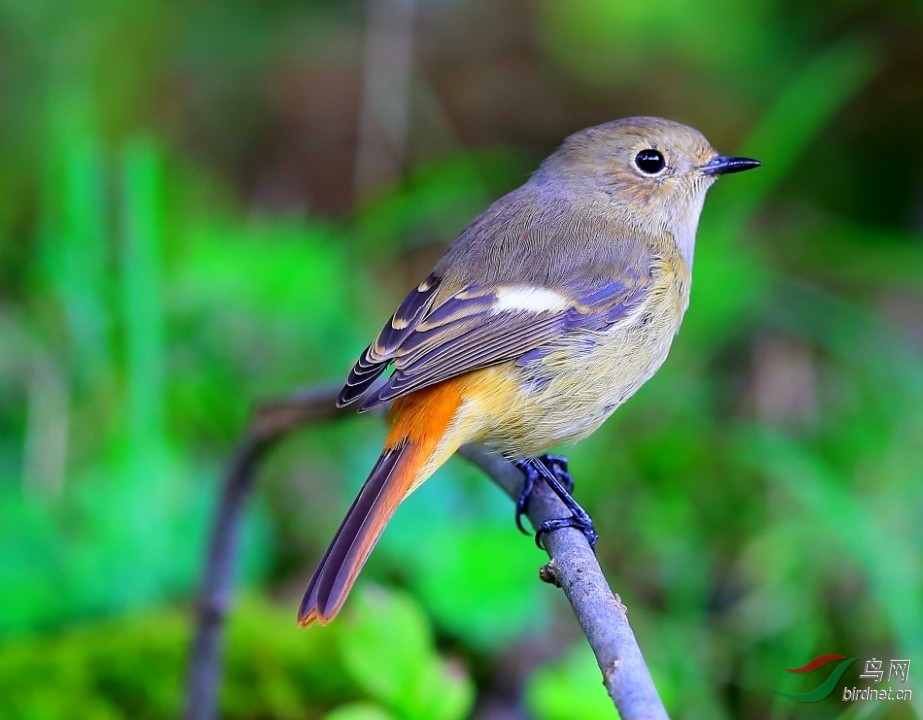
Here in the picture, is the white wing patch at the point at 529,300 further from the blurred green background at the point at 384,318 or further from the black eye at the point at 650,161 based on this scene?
the blurred green background at the point at 384,318

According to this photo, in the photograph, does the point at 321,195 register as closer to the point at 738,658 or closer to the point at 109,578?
the point at 109,578

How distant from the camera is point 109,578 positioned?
3.30 metres

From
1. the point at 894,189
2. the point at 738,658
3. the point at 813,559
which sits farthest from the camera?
the point at 894,189

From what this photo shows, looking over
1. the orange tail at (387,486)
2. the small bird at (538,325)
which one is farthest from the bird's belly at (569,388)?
the orange tail at (387,486)

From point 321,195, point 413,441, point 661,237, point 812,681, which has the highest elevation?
point 321,195

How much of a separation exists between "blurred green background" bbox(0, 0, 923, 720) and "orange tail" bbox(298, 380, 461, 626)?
0.20 meters

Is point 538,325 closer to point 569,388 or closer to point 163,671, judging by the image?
point 569,388

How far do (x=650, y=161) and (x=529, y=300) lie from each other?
71 centimetres

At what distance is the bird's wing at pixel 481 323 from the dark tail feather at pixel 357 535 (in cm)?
17

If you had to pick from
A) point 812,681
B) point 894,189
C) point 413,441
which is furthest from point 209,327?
point 894,189

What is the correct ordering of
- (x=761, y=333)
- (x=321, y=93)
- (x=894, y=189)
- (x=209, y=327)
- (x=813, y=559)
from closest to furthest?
(x=813, y=559)
(x=209, y=327)
(x=761, y=333)
(x=894, y=189)
(x=321, y=93)

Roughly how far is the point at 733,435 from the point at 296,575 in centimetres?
166

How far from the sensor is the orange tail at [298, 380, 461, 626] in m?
1.97

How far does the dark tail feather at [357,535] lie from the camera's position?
1.95 meters
